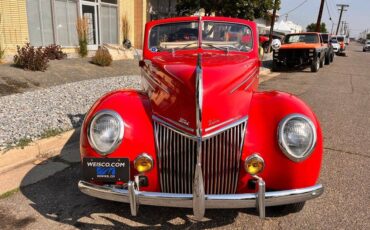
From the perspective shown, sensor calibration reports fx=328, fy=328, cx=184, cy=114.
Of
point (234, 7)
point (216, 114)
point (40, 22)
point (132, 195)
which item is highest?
point (234, 7)

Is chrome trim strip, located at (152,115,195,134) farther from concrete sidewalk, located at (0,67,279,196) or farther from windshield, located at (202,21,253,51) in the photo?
concrete sidewalk, located at (0,67,279,196)

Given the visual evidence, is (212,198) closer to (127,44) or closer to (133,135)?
(133,135)

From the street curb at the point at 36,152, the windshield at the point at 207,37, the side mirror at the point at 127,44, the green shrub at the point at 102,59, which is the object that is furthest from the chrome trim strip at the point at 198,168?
the side mirror at the point at 127,44

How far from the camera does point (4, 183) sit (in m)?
3.50

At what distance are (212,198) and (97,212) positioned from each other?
1307mm

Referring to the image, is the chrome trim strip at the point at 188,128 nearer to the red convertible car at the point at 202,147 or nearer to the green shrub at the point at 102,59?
the red convertible car at the point at 202,147

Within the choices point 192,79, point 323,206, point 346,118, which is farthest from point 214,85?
point 346,118

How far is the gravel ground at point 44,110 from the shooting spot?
176 inches

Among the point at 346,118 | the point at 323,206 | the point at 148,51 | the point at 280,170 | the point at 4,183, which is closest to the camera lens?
the point at 280,170

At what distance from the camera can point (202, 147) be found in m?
2.52

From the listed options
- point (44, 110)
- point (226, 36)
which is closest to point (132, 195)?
point (226, 36)

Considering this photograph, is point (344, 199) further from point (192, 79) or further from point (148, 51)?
point (148, 51)

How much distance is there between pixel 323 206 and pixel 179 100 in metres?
1.83

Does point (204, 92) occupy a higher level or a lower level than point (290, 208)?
higher
